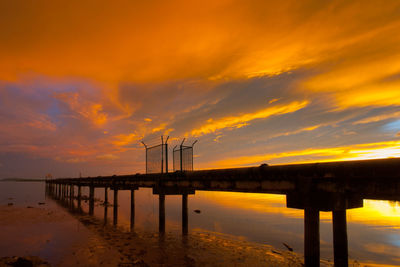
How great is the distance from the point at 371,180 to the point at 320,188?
1.41m

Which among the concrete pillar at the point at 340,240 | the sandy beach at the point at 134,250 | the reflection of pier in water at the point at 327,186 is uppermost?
the reflection of pier in water at the point at 327,186

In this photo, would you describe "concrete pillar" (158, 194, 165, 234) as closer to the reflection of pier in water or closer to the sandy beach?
the sandy beach

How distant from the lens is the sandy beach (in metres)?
12.6

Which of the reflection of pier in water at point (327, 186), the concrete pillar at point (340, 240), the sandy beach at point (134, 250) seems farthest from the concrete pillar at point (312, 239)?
the sandy beach at point (134, 250)

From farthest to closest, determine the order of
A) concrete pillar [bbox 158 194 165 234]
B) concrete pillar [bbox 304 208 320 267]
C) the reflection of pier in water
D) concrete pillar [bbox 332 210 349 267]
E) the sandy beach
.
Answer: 1. concrete pillar [bbox 158 194 165 234]
2. the sandy beach
3. concrete pillar [bbox 332 210 349 267]
4. concrete pillar [bbox 304 208 320 267]
5. the reflection of pier in water

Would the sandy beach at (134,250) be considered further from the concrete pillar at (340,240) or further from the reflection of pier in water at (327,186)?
the concrete pillar at (340,240)

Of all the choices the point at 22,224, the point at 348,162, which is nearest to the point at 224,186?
the point at 348,162

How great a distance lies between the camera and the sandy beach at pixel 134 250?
495 inches

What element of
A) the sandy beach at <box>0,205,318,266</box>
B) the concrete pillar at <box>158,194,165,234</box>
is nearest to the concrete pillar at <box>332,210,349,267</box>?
the sandy beach at <box>0,205,318,266</box>

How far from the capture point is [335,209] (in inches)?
306

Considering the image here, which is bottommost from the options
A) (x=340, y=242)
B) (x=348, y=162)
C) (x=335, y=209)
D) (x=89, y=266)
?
(x=89, y=266)

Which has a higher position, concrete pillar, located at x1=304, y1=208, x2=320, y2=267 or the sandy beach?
concrete pillar, located at x1=304, y1=208, x2=320, y2=267

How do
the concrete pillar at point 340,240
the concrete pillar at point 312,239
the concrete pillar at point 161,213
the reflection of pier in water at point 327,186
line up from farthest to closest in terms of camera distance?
1. the concrete pillar at point 161,213
2. the concrete pillar at point 340,240
3. the concrete pillar at point 312,239
4. the reflection of pier in water at point 327,186

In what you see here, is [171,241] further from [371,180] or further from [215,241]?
[371,180]
